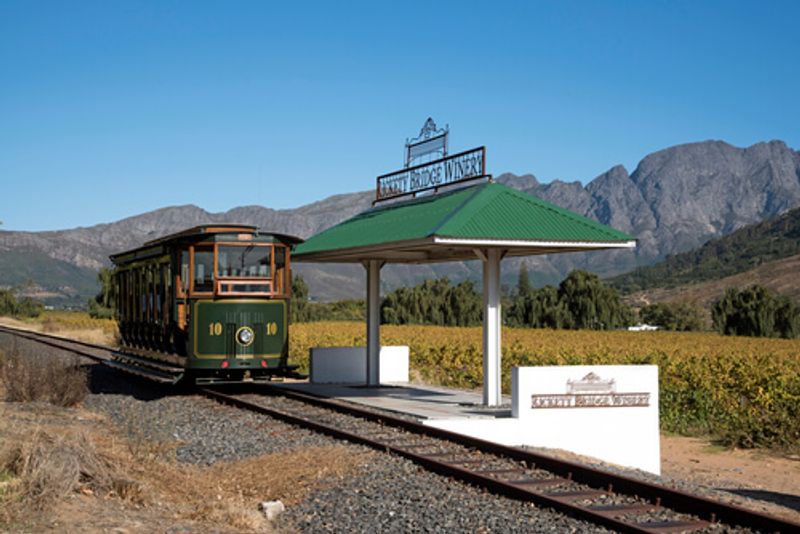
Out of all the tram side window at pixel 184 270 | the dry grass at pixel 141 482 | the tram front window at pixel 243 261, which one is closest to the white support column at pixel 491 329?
the tram front window at pixel 243 261

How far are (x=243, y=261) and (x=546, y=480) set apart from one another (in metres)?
10.4

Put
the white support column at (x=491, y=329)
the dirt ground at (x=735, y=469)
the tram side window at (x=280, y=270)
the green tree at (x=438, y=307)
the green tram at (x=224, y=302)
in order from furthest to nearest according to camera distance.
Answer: the green tree at (x=438, y=307) → the tram side window at (x=280, y=270) → the green tram at (x=224, y=302) → the white support column at (x=491, y=329) → the dirt ground at (x=735, y=469)

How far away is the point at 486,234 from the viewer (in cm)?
1597

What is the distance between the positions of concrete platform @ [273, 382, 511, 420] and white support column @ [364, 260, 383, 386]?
38 cm

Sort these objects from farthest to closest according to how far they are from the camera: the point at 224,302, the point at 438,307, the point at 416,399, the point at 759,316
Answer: the point at 438,307 < the point at 759,316 < the point at 416,399 < the point at 224,302

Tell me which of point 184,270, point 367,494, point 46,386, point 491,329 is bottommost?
point 367,494

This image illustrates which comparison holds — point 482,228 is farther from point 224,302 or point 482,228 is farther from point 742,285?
point 742,285

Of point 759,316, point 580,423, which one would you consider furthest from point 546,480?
point 759,316

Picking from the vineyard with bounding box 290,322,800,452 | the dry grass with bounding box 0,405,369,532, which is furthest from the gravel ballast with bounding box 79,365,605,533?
the vineyard with bounding box 290,322,800,452

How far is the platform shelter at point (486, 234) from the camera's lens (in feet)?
52.6

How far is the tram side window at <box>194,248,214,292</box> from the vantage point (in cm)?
1894

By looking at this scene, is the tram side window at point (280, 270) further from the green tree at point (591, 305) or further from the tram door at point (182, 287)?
the green tree at point (591, 305)

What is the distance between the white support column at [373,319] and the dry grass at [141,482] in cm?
955

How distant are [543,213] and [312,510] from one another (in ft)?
31.4
